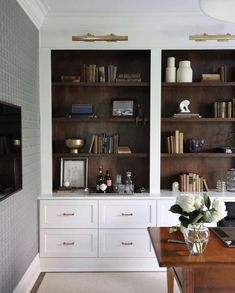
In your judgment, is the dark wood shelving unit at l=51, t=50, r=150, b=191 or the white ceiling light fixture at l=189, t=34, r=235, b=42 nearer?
the white ceiling light fixture at l=189, t=34, r=235, b=42

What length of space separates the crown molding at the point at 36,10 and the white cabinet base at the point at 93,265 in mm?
2469

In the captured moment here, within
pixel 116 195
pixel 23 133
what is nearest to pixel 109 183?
pixel 116 195

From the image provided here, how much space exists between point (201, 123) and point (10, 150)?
91.7 inches

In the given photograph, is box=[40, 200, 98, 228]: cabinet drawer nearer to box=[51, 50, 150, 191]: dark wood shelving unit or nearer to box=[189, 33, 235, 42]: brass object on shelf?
box=[51, 50, 150, 191]: dark wood shelving unit

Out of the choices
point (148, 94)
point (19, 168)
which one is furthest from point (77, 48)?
point (19, 168)

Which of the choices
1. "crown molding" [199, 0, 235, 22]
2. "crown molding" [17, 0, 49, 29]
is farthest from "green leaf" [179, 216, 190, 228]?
"crown molding" [17, 0, 49, 29]

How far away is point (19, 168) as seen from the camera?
257 cm

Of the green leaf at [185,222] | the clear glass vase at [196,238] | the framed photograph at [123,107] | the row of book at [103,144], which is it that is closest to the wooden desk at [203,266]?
the clear glass vase at [196,238]

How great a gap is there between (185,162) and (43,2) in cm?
A: 231

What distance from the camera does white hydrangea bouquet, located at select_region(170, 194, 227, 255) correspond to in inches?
73.7

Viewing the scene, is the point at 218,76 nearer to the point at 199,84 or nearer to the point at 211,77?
the point at 211,77

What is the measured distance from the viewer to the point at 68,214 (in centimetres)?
335

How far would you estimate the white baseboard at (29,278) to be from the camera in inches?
108

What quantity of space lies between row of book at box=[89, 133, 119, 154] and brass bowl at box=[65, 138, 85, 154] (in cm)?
13
